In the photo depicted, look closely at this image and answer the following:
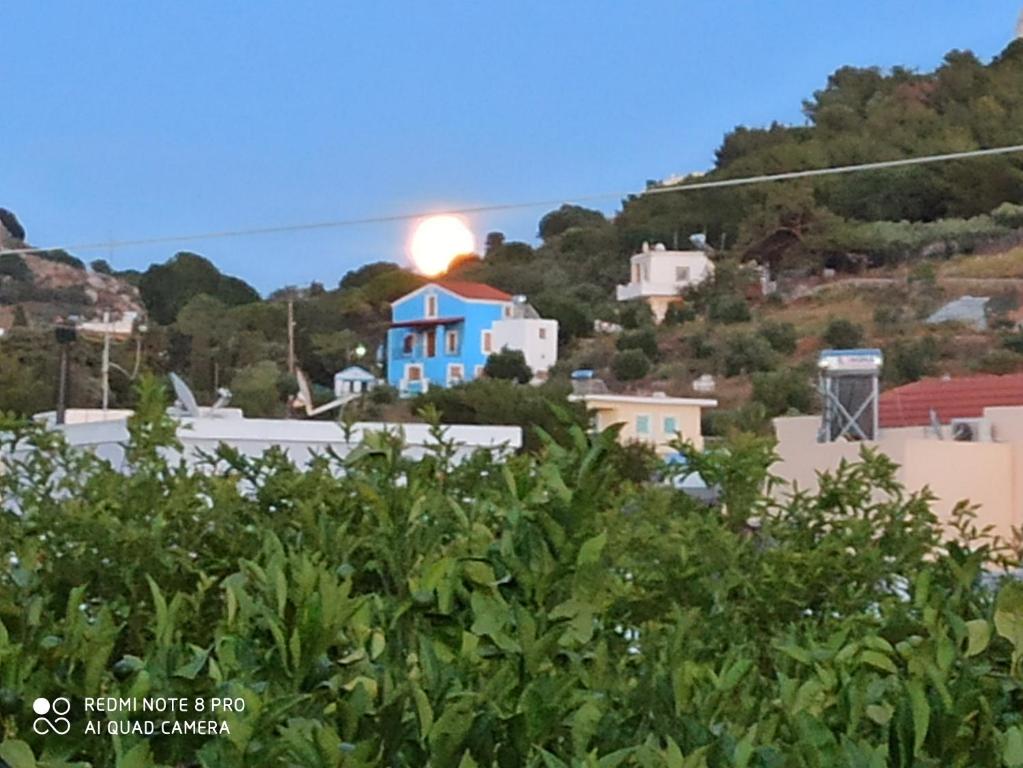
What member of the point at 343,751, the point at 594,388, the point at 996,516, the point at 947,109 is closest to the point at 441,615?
the point at 343,751

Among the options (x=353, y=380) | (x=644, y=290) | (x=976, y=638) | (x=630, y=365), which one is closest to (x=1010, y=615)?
(x=976, y=638)

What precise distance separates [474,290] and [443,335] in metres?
0.76

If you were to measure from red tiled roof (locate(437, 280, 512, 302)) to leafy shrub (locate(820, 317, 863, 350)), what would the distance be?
558 centimetres

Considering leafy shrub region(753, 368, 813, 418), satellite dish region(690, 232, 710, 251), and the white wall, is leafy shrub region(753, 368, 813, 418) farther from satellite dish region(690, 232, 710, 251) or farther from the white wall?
satellite dish region(690, 232, 710, 251)

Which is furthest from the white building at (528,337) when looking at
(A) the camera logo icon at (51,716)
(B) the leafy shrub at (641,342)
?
(A) the camera logo icon at (51,716)

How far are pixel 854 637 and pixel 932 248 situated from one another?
2594cm

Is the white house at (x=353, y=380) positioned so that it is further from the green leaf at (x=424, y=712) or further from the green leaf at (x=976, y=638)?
the green leaf at (x=424, y=712)

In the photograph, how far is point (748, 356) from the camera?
67.1 ft

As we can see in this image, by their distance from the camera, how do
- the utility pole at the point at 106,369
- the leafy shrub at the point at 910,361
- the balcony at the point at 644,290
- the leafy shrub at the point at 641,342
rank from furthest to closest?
1. the balcony at the point at 644,290
2. the leafy shrub at the point at 641,342
3. the leafy shrub at the point at 910,361
4. the utility pole at the point at 106,369

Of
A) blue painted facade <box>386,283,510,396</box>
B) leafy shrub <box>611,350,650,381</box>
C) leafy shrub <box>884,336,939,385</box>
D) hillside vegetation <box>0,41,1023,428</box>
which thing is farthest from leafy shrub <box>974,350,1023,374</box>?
blue painted facade <box>386,283,510,396</box>

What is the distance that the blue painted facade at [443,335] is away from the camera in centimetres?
1867

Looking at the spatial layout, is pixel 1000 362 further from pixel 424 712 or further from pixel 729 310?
pixel 424 712

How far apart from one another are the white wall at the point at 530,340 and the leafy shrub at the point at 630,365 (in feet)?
3.06

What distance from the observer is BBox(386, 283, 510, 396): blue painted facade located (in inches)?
735
